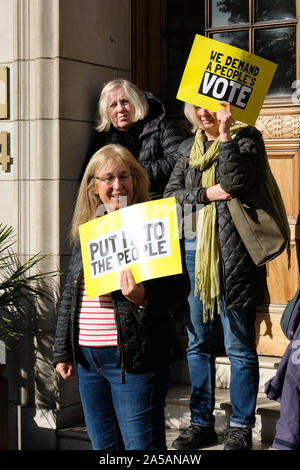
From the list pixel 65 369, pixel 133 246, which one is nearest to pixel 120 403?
pixel 65 369

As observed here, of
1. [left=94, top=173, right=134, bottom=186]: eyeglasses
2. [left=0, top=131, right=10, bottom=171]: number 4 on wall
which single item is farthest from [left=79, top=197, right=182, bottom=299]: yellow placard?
[left=0, top=131, right=10, bottom=171]: number 4 on wall

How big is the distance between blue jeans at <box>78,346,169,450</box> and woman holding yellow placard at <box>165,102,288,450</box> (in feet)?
4.15

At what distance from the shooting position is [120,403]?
323 cm

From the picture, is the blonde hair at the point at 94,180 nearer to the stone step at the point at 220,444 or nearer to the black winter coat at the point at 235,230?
the black winter coat at the point at 235,230

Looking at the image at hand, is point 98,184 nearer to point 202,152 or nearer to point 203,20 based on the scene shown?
point 202,152

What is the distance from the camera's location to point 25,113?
5.39m

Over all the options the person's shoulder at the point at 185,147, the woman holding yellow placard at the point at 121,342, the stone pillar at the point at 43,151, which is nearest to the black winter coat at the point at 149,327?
the woman holding yellow placard at the point at 121,342

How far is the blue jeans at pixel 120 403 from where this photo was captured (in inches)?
126

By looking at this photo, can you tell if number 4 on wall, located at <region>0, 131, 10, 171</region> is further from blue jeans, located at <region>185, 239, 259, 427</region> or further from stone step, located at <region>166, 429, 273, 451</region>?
stone step, located at <region>166, 429, 273, 451</region>

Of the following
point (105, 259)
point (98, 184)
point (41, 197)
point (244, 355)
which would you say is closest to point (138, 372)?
point (105, 259)

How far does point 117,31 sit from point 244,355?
2.54 meters

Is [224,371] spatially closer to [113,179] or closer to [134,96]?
[134,96]

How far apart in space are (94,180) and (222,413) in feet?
6.96

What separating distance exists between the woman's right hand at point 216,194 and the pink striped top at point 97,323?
1.25 metres
